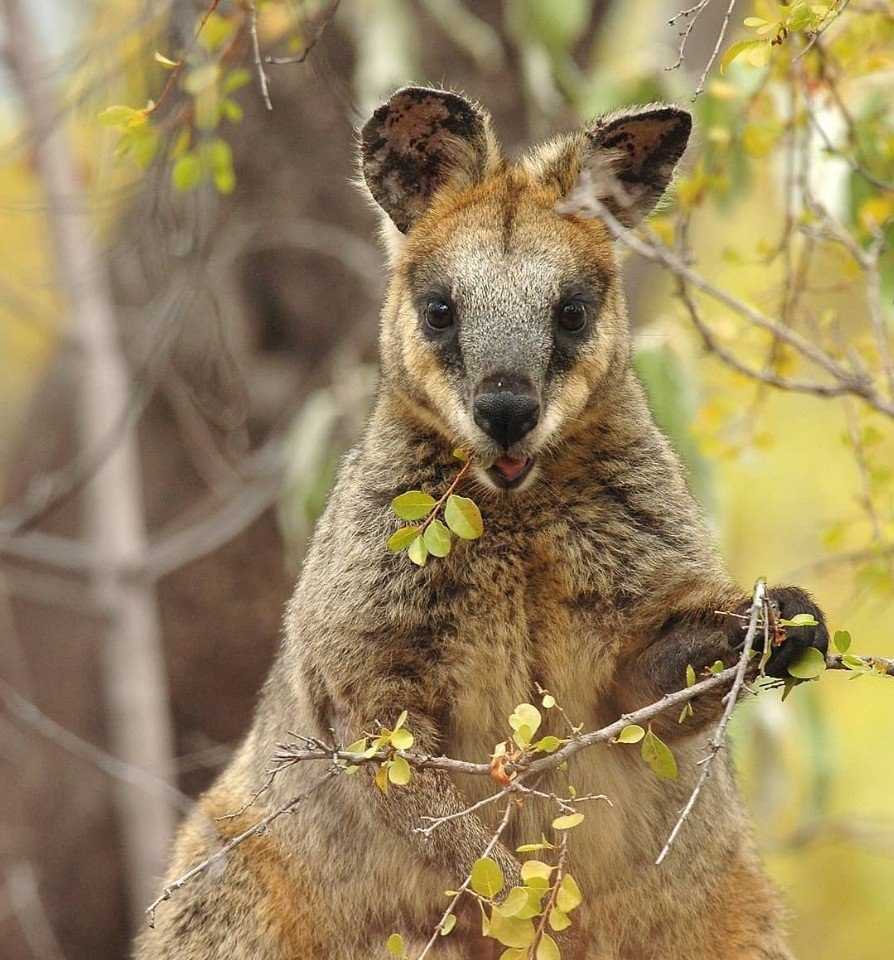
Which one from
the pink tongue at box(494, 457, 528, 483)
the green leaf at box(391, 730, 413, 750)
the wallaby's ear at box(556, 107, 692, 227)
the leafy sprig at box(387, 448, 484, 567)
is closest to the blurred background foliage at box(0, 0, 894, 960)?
the wallaby's ear at box(556, 107, 692, 227)

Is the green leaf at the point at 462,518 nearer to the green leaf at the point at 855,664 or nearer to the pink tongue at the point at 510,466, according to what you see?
the pink tongue at the point at 510,466

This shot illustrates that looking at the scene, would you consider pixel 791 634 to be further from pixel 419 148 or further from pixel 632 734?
pixel 419 148

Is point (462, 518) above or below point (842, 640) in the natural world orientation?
above

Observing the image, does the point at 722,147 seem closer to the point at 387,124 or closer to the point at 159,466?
the point at 387,124

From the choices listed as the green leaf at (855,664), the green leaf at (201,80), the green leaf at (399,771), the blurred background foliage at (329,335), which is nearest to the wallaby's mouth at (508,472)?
the blurred background foliage at (329,335)

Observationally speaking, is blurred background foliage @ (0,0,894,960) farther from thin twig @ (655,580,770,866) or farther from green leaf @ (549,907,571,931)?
green leaf @ (549,907,571,931)

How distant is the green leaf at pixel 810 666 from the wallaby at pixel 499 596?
0.33 m

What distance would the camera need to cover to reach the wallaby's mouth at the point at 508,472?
4098 millimetres

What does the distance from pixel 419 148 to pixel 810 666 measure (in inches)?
85.2

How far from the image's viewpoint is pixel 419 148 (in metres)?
4.68

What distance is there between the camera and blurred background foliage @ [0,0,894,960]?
541 centimetres

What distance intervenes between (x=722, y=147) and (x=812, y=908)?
9136mm

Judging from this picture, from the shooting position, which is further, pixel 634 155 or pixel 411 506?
pixel 634 155

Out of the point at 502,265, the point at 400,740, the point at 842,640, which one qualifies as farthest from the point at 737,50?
the point at 400,740
